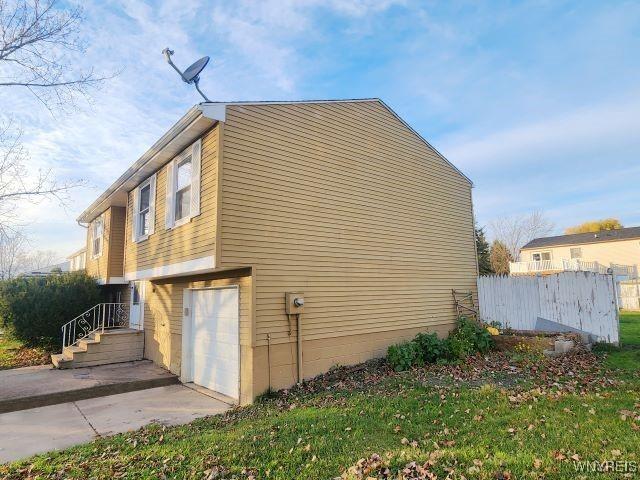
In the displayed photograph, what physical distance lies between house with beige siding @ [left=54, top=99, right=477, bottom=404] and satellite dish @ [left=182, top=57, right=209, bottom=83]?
0.80 metres

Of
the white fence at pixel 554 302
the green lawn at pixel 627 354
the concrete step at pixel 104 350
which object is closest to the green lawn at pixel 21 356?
the concrete step at pixel 104 350

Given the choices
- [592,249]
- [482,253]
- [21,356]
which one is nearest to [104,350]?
[21,356]

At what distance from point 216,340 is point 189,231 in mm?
2529

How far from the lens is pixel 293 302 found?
26.2 ft

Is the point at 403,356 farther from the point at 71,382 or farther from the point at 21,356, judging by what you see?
the point at 21,356

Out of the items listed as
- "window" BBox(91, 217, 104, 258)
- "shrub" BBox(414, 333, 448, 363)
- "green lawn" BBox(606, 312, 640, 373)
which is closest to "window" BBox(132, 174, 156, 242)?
"window" BBox(91, 217, 104, 258)

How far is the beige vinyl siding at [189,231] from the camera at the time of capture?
7.50m

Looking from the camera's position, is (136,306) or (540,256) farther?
(540,256)

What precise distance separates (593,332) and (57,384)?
44.5 feet

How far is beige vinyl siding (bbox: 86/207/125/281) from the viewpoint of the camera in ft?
43.9

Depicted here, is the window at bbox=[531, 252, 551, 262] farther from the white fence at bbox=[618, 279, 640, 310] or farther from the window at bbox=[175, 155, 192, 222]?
the window at bbox=[175, 155, 192, 222]

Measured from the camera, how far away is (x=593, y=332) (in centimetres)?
1041

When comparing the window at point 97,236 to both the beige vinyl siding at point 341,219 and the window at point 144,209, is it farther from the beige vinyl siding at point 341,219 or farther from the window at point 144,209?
the beige vinyl siding at point 341,219

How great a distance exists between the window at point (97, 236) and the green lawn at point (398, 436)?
11181 millimetres
